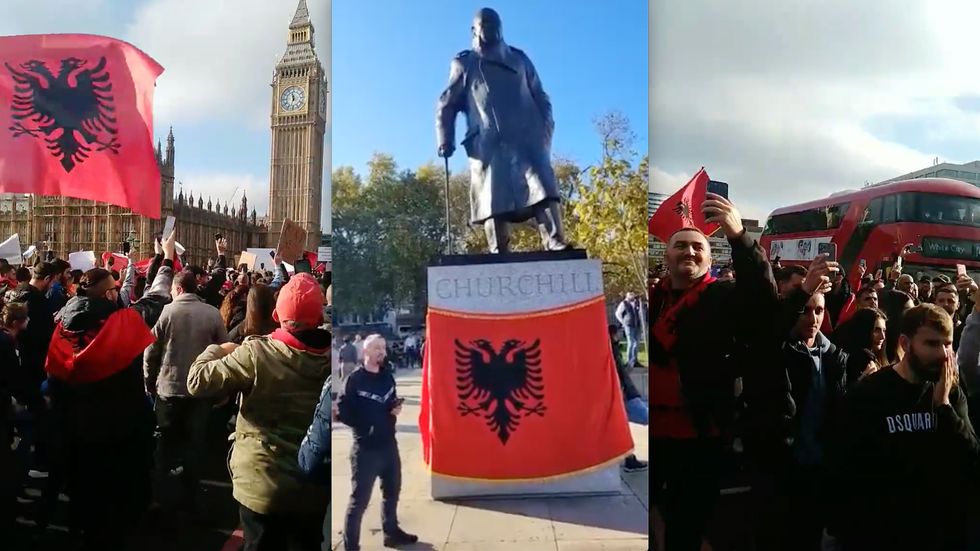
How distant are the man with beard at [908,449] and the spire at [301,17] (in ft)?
10.8

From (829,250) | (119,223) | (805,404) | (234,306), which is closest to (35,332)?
(119,223)

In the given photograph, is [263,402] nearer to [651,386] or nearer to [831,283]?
[651,386]

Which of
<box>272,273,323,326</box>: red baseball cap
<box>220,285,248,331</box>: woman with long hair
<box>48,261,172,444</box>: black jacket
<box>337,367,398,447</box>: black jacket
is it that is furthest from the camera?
<box>220,285,248,331</box>: woman with long hair

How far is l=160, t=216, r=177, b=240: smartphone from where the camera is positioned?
3.20 meters

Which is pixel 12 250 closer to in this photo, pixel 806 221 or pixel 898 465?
pixel 806 221

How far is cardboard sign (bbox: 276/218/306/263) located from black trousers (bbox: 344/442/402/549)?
99cm

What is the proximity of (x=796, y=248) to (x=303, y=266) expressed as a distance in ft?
8.36

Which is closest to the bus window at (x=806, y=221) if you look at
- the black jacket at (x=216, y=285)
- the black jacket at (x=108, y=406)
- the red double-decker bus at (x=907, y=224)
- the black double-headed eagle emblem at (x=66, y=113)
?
the red double-decker bus at (x=907, y=224)

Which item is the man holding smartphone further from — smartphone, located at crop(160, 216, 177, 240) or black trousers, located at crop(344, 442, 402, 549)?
smartphone, located at crop(160, 216, 177, 240)

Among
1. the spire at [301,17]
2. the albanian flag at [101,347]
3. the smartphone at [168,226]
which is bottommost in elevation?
the albanian flag at [101,347]

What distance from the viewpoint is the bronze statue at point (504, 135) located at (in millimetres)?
2850

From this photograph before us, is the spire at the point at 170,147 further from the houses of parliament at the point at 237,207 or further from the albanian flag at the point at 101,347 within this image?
the albanian flag at the point at 101,347

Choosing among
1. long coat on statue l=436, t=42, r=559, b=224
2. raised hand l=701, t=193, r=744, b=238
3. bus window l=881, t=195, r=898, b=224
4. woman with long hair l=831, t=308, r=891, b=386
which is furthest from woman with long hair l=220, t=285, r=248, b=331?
bus window l=881, t=195, r=898, b=224

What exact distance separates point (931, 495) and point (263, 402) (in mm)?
3407
